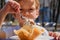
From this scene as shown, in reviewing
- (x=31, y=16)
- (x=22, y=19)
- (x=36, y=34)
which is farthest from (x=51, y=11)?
(x=36, y=34)

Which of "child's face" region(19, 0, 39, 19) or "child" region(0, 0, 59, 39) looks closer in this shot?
"child" region(0, 0, 59, 39)

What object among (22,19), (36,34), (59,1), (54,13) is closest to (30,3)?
(22,19)

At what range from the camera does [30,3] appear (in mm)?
1002

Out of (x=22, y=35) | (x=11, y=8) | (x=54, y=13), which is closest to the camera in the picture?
(x=22, y=35)

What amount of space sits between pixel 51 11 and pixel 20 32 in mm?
1108

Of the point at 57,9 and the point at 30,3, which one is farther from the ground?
the point at 30,3

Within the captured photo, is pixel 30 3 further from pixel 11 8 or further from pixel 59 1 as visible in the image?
pixel 59 1

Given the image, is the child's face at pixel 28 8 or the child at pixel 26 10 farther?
the child's face at pixel 28 8

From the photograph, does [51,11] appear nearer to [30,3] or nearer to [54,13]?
[54,13]

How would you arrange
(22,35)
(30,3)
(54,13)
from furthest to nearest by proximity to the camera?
(54,13) → (30,3) → (22,35)

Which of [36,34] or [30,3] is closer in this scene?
[36,34]

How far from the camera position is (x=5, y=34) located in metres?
0.80

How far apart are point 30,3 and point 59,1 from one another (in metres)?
0.83

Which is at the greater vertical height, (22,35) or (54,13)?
(22,35)
